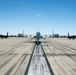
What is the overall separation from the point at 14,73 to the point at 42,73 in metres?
1.21

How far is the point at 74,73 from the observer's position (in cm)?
640

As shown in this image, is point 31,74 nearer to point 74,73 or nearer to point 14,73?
point 14,73

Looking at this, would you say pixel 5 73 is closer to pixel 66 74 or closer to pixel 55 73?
pixel 55 73

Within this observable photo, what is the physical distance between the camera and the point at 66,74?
625cm

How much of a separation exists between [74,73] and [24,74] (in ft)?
7.19

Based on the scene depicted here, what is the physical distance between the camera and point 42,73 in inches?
250

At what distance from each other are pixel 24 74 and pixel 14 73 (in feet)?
1.49

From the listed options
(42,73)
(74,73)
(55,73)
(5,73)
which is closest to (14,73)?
(5,73)

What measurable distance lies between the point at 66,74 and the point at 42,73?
1034 mm

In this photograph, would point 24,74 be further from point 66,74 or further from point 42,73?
point 66,74

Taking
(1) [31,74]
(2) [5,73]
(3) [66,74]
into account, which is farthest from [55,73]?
(2) [5,73]

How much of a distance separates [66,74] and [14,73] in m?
2.24

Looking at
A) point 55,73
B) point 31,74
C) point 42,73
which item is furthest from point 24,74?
point 55,73

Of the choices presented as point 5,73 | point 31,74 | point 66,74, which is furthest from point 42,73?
point 5,73
